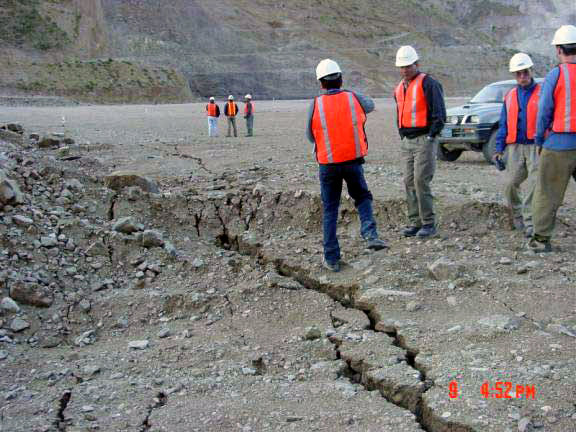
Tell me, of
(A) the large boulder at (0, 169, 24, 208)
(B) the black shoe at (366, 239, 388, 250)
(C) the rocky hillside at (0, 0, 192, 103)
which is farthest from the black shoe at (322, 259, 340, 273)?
(C) the rocky hillside at (0, 0, 192, 103)

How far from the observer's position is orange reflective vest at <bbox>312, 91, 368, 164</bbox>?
548 centimetres

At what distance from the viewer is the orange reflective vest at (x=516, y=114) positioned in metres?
6.16

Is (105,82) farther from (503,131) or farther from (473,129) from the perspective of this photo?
(503,131)

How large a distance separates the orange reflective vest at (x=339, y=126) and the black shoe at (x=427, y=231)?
121cm

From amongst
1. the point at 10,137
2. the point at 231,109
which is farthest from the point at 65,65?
the point at 10,137

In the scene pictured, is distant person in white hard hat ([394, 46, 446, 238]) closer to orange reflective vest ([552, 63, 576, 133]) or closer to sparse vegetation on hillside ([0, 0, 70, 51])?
orange reflective vest ([552, 63, 576, 133])

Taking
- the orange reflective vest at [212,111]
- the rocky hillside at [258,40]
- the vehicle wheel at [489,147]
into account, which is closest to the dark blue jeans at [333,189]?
the vehicle wheel at [489,147]

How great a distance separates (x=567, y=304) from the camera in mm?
4695

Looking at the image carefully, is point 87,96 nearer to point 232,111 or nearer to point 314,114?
point 232,111

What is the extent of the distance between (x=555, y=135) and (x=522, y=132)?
76 cm

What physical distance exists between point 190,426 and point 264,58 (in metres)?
62.7

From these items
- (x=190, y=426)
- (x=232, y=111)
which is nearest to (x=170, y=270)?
(x=190, y=426)
